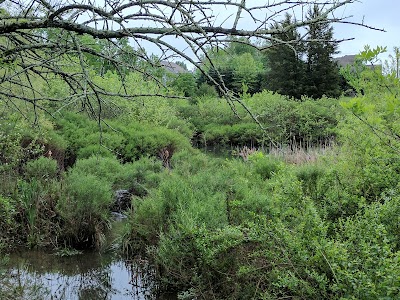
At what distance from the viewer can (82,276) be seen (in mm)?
5762

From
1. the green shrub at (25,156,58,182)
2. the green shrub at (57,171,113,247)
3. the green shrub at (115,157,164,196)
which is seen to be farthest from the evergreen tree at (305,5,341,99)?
the green shrub at (57,171,113,247)

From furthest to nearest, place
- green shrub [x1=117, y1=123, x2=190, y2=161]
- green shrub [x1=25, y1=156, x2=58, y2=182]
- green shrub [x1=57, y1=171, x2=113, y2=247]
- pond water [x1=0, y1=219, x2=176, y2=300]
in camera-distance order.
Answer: green shrub [x1=117, y1=123, x2=190, y2=161], green shrub [x1=25, y1=156, x2=58, y2=182], green shrub [x1=57, y1=171, x2=113, y2=247], pond water [x1=0, y1=219, x2=176, y2=300]

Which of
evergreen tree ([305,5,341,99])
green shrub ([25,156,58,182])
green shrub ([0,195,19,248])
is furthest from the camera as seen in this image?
evergreen tree ([305,5,341,99])

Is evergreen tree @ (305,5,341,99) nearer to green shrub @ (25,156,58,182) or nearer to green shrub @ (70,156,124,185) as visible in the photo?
green shrub @ (70,156,124,185)

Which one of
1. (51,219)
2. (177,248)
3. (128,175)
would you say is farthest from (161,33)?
(128,175)

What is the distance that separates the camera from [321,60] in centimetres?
3416

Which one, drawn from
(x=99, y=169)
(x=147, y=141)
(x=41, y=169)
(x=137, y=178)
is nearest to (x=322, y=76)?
(x=147, y=141)

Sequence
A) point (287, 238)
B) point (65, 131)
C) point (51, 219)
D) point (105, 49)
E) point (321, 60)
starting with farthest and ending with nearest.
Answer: point (321, 60), point (65, 131), point (51, 219), point (287, 238), point (105, 49)

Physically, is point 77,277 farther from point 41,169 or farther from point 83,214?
point 41,169

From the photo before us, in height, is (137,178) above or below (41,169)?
below

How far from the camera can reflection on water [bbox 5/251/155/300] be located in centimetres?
526

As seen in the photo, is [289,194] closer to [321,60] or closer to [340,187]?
[340,187]

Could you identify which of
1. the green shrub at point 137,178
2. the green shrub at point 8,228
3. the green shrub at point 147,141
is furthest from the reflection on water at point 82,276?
the green shrub at point 147,141

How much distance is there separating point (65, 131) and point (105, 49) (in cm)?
1020
